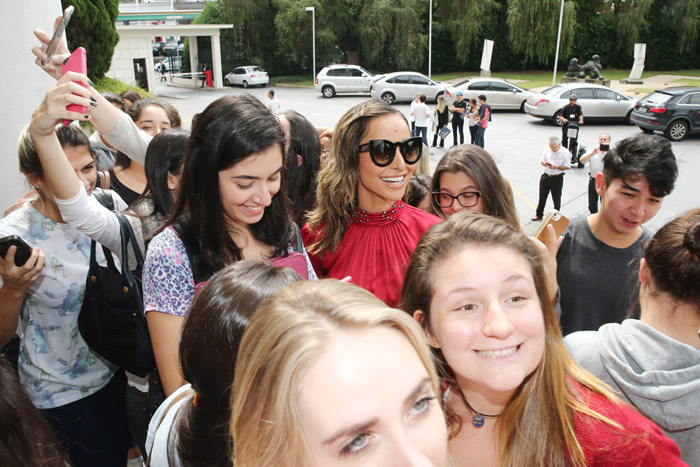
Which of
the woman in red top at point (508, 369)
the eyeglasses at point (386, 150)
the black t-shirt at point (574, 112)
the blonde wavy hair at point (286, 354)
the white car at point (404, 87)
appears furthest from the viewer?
the white car at point (404, 87)

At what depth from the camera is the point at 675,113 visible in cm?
1565

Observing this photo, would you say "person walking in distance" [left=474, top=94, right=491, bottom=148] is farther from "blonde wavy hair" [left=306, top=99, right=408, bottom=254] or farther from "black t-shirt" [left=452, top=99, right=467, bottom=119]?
"blonde wavy hair" [left=306, top=99, right=408, bottom=254]

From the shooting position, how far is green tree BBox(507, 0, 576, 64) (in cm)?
2817

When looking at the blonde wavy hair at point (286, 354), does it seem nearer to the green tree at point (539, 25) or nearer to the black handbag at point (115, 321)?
the black handbag at point (115, 321)

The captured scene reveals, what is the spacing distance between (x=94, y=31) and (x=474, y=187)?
474 inches

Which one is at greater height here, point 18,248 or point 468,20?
point 468,20

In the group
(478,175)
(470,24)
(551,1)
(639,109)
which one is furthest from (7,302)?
(470,24)

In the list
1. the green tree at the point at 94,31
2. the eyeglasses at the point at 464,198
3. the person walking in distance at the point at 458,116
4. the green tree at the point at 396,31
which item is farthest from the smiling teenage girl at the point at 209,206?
the green tree at the point at 396,31

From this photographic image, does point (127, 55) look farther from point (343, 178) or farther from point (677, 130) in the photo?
point (343, 178)

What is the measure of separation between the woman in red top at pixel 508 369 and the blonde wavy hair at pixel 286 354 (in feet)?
1.22

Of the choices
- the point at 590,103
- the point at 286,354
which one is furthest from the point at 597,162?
the point at 590,103

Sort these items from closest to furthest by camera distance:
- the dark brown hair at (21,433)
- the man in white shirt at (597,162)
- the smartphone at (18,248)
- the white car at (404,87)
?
the dark brown hair at (21,433), the smartphone at (18,248), the man in white shirt at (597,162), the white car at (404,87)

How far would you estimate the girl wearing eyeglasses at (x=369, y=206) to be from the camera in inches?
110

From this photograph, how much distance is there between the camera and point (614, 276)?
10.00 ft
